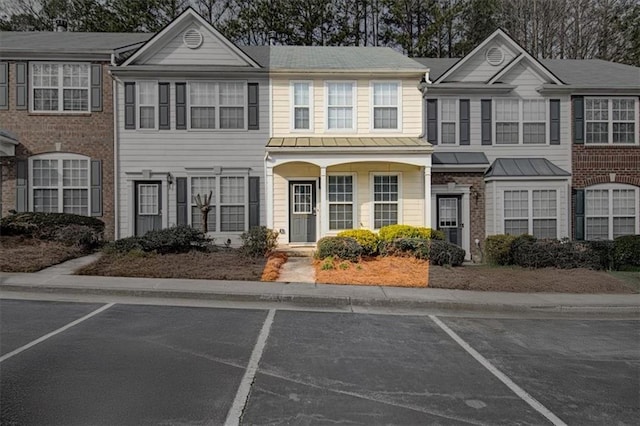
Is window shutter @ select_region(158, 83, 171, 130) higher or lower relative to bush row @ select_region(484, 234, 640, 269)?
higher

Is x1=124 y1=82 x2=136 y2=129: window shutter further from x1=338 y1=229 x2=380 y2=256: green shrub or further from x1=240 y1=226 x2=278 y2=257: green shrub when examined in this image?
x1=338 y1=229 x2=380 y2=256: green shrub

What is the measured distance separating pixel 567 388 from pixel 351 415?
8.16 feet

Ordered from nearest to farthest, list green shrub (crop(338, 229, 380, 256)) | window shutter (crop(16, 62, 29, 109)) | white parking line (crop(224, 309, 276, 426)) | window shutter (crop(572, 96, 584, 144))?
1. white parking line (crop(224, 309, 276, 426))
2. green shrub (crop(338, 229, 380, 256))
3. window shutter (crop(16, 62, 29, 109))
4. window shutter (crop(572, 96, 584, 144))

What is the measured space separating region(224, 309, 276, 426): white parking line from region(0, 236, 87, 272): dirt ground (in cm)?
724

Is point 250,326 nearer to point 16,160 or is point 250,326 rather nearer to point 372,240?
point 372,240

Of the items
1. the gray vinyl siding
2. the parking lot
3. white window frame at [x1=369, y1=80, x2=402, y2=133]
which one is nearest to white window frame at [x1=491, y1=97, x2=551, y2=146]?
white window frame at [x1=369, y1=80, x2=402, y2=133]

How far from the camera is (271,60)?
675 inches

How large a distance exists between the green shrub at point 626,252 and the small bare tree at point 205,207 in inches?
488

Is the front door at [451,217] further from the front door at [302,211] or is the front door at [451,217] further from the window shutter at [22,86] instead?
the window shutter at [22,86]

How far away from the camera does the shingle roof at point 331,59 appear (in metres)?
16.5

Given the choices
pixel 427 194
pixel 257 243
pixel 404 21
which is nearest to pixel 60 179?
pixel 257 243

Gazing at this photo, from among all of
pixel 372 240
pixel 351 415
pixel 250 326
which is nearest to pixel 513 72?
pixel 372 240

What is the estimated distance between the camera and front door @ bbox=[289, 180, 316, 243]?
→ 16.2 meters

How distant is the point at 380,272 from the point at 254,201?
19.2 feet
